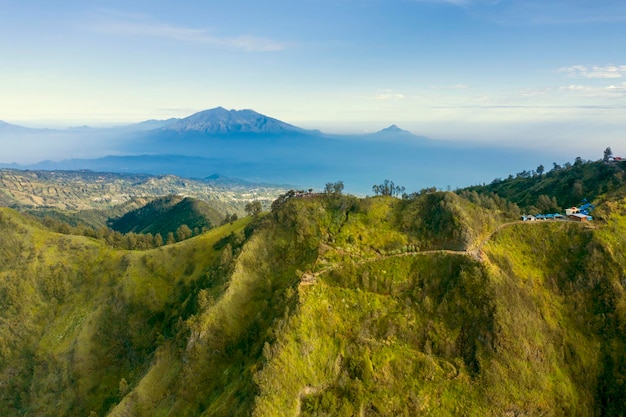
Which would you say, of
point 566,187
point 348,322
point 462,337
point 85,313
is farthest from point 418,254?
point 566,187

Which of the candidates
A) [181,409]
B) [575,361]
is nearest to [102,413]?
[181,409]

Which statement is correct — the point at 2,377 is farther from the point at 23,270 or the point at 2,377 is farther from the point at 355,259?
the point at 355,259

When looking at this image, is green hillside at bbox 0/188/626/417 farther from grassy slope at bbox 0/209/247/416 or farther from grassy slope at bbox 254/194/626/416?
grassy slope at bbox 0/209/247/416

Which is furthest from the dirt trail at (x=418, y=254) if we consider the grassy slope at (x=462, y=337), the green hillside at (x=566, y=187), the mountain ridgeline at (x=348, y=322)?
the green hillside at (x=566, y=187)

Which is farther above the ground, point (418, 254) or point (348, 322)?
point (418, 254)

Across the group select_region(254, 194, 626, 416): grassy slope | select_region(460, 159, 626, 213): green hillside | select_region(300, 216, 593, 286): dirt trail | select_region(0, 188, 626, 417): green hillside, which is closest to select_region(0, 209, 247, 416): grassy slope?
select_region(0, 188, 626, 417): green hillside

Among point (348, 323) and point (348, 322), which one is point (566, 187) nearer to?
point (348, 322)
